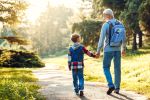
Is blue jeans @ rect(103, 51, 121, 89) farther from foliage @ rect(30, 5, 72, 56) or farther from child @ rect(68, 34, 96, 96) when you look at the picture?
foliage @ rect(30, 5, 72, 56)

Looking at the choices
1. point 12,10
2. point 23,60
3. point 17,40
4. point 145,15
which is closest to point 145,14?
point 145,15

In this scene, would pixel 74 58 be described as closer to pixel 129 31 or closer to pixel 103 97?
pixel 103 97

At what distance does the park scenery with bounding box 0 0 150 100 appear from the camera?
11422mm

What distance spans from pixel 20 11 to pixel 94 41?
26.2 m

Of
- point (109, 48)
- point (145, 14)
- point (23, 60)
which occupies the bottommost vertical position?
point (23, 60)

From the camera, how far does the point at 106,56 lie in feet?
37.5

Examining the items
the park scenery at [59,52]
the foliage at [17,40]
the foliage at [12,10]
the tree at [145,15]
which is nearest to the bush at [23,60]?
the park scenery at [59,52]

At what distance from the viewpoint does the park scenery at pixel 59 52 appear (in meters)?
11.4

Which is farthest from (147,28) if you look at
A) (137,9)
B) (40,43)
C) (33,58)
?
(40,43)

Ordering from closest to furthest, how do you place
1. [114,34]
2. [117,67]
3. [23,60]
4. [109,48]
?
[114,34] → [109,48] → [117,67] → [23,60]

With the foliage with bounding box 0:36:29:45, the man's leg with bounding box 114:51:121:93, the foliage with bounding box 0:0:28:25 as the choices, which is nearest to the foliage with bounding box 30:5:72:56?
the foliage with bounding box 0:36:29:45

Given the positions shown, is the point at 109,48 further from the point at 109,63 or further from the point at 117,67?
the point at 117,67

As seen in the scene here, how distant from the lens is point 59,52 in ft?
347

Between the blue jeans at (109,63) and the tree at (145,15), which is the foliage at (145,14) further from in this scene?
the blue jeans at (109,63)
